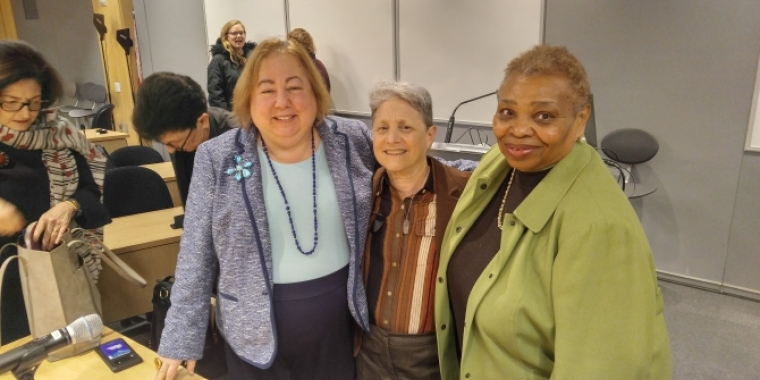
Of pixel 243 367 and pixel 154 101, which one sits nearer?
pixel 243 367

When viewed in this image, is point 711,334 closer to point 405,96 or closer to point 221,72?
point 405,96

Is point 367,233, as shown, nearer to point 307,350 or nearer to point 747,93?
point 307,350

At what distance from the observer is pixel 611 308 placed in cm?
91

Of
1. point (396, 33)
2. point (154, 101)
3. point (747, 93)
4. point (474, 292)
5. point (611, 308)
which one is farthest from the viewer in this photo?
point (396, 33)

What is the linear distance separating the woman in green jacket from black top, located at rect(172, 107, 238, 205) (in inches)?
47.4

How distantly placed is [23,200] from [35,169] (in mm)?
107

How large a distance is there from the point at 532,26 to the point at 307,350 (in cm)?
302

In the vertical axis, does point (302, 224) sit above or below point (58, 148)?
below

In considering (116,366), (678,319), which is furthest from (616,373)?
(678,319)

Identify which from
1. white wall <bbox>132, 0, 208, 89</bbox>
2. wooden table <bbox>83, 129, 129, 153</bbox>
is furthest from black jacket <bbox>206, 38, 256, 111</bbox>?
white wall <bbox>132, 0, 208, 89</bbox>

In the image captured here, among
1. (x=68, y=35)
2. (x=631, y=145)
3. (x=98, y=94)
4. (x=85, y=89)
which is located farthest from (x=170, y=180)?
(x=68, y=35)

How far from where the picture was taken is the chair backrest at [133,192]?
292cm

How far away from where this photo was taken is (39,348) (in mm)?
1176

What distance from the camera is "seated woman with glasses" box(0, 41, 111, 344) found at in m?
1.55
